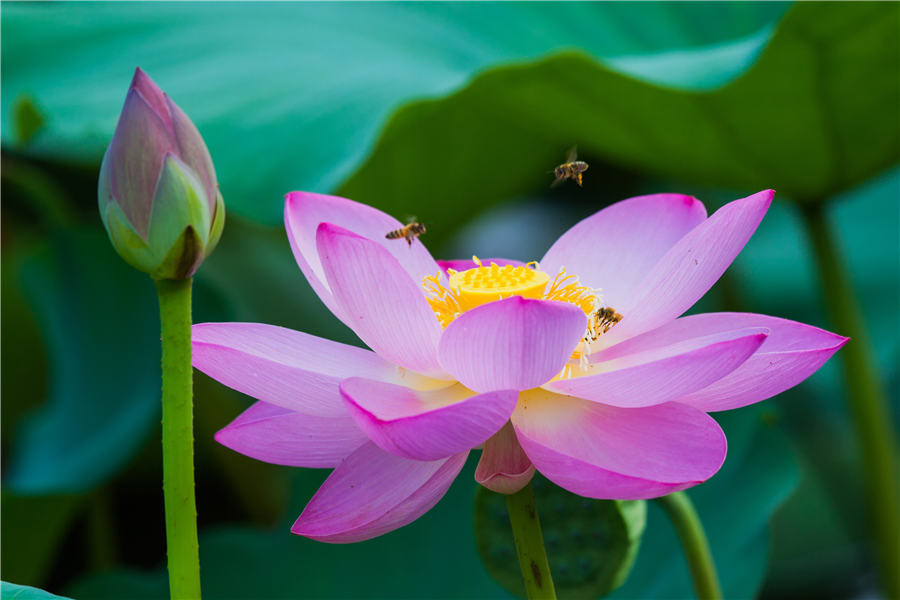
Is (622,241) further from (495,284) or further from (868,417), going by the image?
(868,417)

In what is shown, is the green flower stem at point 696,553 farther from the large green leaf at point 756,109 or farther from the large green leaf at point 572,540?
the large green leaf at point 756,109

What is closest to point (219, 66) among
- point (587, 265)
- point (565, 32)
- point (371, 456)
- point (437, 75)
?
point (437, 75)

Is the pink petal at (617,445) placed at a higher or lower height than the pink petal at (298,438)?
lower

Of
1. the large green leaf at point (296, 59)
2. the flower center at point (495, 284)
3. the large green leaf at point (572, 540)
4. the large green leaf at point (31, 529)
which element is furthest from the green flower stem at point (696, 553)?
the large green leaf at point (31, 529)

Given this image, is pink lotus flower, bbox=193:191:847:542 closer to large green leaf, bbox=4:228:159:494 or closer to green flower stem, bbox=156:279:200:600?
green flower stem, bbox=156:279:200:600

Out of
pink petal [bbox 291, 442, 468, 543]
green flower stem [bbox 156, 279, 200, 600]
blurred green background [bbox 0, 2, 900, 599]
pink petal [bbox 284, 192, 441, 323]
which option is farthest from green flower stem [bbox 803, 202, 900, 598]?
green flower stem [bbox 156, 279, 200, 600]

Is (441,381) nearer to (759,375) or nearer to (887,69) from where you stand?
(759,375)
